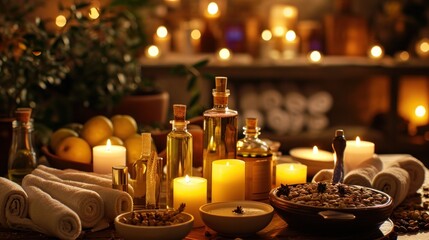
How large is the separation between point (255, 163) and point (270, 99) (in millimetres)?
2617

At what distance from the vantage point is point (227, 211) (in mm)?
1438

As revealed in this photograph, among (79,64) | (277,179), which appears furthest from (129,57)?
(277,179)

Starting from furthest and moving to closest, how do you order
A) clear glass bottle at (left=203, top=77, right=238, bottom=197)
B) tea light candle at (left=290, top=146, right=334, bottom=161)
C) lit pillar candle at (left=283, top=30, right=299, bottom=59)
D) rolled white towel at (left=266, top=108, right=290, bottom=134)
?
1. rolled white towel at (left=266, top=108, right=290, bottom=134)
2. lit pillar candle at (left=283, top=30, right=299, bottom=59)
3. tea light candle at (left=290, top=146, right=334, bottom=161)
4. clear glass bottle at (left=203, top=77, right=238, bottom=197)

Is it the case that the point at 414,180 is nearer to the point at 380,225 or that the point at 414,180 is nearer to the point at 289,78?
the point at 380,225

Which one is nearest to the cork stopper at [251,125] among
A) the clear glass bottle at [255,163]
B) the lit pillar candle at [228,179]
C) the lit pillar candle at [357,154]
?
the clear glass bottle at [255,163]

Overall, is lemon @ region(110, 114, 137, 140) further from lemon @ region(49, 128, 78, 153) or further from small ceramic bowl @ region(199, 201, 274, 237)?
small ceramic bowl @ region(199, 201, 274, 237)

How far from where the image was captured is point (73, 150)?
5.94 feet

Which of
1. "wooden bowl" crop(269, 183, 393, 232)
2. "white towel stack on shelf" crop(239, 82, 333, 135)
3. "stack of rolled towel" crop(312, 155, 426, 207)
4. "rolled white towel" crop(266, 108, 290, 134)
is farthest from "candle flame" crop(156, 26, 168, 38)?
"wooden bowl" crop(269, 183, 393, 232)

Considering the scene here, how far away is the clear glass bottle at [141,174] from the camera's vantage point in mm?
1557

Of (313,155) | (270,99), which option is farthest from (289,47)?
(313,155)

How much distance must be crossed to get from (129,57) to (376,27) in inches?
79.6

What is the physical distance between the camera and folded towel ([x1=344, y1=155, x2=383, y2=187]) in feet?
5.41

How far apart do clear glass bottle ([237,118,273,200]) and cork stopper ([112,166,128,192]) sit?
0.85ft

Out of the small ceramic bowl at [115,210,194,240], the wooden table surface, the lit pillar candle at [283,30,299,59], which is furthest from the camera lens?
the lit pillar candle at [283,30,299,59]
